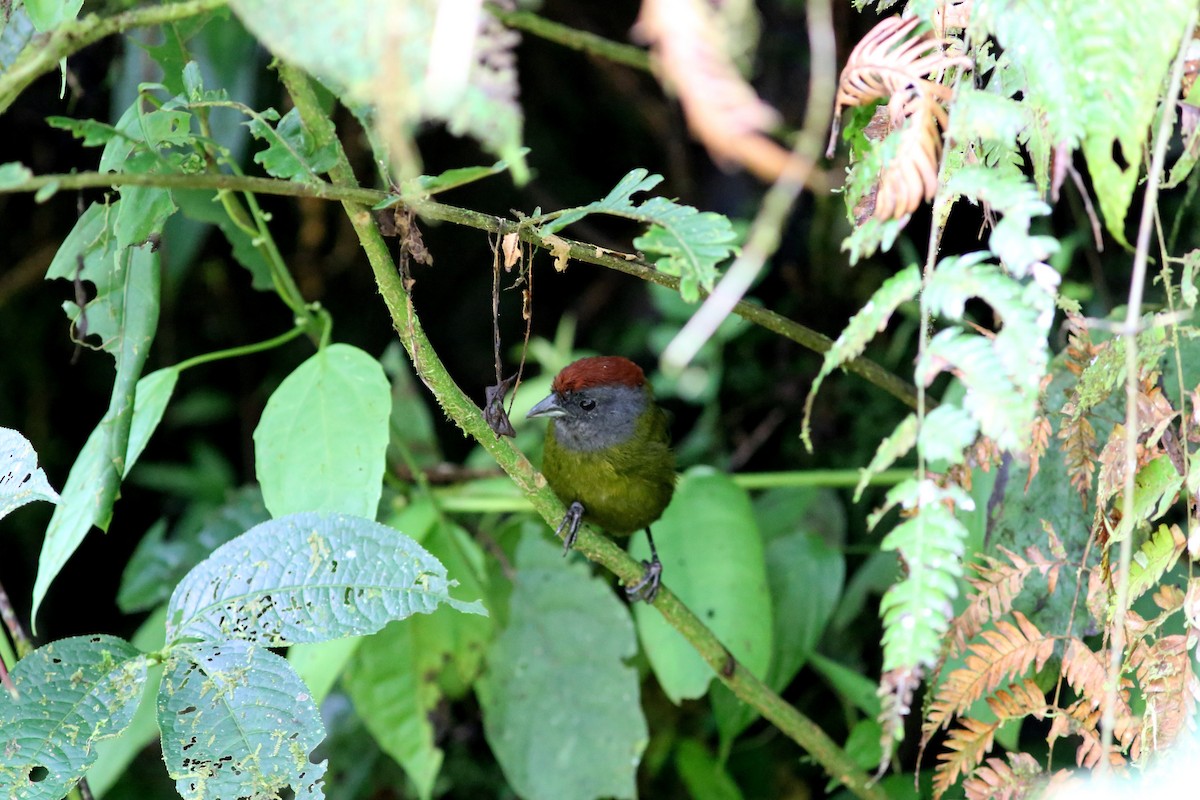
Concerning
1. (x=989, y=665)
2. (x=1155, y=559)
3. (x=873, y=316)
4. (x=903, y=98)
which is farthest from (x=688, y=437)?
(x=873, y=316)

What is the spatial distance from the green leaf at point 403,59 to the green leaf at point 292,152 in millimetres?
443

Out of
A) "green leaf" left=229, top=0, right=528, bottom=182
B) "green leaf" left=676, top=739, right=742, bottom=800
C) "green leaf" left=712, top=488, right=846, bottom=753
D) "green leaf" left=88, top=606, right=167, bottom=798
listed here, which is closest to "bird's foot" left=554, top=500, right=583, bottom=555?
"green leaf" left=712, top=488, right=846, bottom=753

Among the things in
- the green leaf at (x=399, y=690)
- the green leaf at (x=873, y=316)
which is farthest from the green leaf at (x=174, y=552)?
the green leaf at (x=873, y=316)

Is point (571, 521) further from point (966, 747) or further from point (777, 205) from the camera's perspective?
point (777, 205)

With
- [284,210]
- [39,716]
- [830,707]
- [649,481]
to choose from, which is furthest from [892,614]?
[284,210]

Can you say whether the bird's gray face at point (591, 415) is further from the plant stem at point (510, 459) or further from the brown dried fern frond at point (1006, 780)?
the brown dried fern frond at point (1006, 780)

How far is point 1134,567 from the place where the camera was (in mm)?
1716

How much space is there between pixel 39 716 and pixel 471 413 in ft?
2.57

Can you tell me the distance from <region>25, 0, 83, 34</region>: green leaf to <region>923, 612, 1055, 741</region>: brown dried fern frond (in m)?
1.73

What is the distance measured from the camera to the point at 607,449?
339 cm

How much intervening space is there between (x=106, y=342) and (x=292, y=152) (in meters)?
0.57

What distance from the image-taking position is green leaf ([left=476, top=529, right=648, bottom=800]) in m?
2.75

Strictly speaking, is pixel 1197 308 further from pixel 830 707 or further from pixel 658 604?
pixel 830 707

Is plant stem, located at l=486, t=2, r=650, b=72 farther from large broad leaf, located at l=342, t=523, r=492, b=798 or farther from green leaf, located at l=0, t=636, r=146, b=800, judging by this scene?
green leaf, located at l=0, t=636, r=146, b=800
